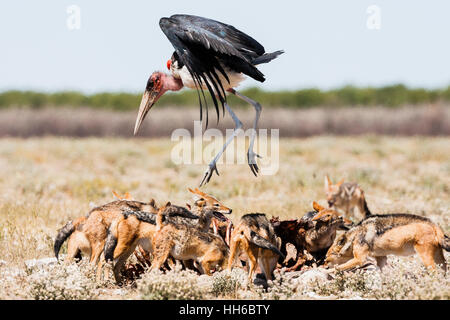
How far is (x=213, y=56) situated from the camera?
804 centimetres

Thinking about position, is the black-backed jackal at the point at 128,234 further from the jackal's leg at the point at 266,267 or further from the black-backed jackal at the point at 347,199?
the black-backed jackal at the point at 347,199

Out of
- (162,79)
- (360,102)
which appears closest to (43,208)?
(162,79)

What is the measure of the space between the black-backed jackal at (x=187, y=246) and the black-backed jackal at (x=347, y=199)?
225 inches

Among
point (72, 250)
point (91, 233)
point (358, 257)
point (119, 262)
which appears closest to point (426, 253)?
point (358, 257)

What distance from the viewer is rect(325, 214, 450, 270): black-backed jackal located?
6.51 metres

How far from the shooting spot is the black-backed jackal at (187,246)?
6.48 meters

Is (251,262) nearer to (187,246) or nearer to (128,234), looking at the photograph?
(187,246)

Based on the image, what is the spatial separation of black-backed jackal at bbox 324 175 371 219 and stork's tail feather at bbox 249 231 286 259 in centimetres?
587

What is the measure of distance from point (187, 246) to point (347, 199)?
6.15 metres

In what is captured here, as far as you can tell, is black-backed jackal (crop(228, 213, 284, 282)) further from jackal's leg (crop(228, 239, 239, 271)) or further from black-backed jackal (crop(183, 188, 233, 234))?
black-backed jackal (crop(183, 188, 233, 234))

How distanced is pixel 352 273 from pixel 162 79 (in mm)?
3766

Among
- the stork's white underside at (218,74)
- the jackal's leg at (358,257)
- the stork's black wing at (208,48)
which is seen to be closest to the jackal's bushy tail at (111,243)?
the stork's black wing at (208,48)
